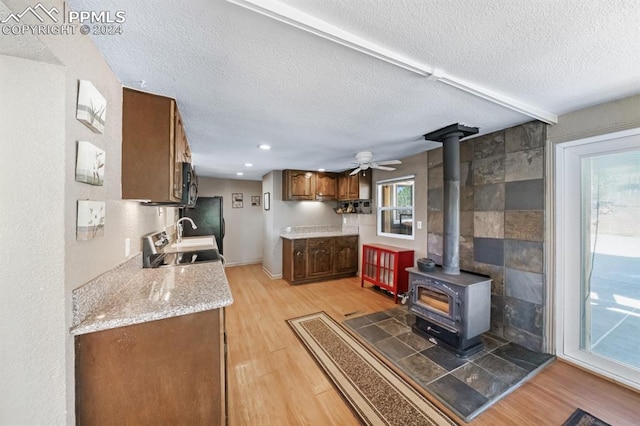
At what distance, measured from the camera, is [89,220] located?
1.07 m

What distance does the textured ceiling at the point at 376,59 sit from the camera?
107cm

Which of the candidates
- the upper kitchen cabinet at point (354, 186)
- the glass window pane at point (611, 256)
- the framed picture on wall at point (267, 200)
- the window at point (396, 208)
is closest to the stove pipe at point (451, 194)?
the glass window pane at point (611, 256)

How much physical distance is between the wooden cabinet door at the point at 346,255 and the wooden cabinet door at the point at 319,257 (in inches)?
5.9

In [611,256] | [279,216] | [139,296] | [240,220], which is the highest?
[279,216]

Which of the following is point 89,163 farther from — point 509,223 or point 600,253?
point 600,253

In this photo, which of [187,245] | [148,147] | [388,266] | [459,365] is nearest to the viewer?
[148,147]

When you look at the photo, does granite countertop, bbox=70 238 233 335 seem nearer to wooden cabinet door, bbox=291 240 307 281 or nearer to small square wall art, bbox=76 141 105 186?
small square wall art, bbox=76 141 105 186

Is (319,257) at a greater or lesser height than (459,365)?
greater

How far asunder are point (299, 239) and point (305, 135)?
241cm

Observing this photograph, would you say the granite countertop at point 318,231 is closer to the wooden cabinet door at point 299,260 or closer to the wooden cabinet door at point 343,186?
the wooden cabinet door at point 299,260

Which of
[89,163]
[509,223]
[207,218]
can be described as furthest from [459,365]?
[207,218]

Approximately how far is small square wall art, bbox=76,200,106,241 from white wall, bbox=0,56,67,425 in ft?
0.36

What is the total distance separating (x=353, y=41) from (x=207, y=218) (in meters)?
5.65

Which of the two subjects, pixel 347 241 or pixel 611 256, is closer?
pixel 611 256
